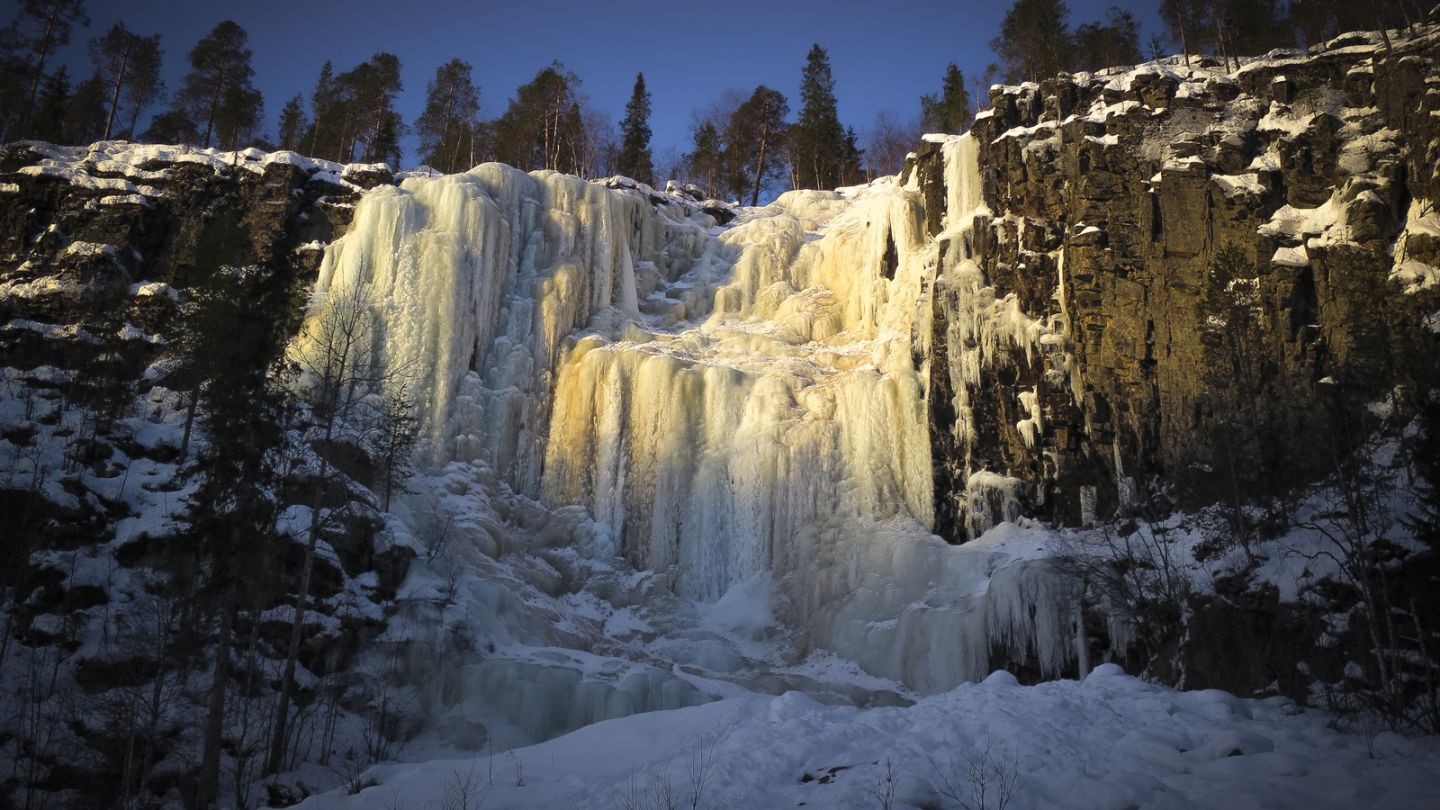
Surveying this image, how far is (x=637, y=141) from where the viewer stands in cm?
4919

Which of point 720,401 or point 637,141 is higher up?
point 637,141

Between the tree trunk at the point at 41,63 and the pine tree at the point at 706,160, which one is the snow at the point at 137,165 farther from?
the pine tree at the point at 706,160

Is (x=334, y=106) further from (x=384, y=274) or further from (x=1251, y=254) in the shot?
(x=1251, y=254)

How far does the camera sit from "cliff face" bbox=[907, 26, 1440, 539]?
21.4m

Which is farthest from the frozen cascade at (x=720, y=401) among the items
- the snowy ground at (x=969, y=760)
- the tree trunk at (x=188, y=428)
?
the snowy ground at (x=969, y=760)

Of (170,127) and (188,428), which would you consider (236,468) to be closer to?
(188,428)

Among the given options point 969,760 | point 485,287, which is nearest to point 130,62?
point 485,287

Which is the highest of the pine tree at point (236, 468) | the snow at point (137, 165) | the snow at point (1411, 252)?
the snow at point (137, 165)

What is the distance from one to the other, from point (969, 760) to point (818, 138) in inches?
1785

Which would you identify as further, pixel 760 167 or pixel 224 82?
pixel 760 167

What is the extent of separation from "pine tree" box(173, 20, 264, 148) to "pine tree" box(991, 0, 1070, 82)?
117 ft

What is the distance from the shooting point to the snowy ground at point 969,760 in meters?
7.06

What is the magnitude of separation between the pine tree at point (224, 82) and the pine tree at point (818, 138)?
2854cm

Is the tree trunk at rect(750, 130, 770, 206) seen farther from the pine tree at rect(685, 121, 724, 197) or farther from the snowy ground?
the snowy ground
